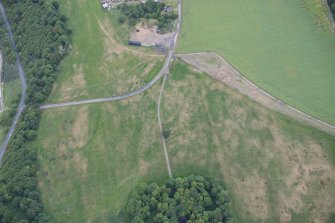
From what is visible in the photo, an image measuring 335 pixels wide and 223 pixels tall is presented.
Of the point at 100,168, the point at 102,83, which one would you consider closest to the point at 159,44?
the point at 102,83

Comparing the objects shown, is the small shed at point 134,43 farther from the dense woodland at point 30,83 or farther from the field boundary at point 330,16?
the field boundary at point 330,16

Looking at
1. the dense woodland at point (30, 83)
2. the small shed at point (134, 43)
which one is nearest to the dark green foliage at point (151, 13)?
the small shed at point (134, 43)

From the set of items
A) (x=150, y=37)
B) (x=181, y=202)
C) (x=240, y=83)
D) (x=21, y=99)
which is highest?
(x=150, y=37)

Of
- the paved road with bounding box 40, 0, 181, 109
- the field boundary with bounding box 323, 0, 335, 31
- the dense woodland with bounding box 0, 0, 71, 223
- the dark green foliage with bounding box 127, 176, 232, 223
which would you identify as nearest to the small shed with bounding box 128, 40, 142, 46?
the paved road with bounding box 40, 0, 181, 109

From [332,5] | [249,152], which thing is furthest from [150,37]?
[332,5]

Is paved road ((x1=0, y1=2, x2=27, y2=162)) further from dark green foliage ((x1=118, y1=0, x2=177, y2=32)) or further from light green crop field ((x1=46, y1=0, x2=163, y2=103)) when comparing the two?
dark green foliage ((x1=118, y1=0, x2=177, y2=32))

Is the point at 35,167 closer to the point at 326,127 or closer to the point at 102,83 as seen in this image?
the point at 102,83

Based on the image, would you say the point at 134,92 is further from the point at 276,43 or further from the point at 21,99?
the point at 276,43
